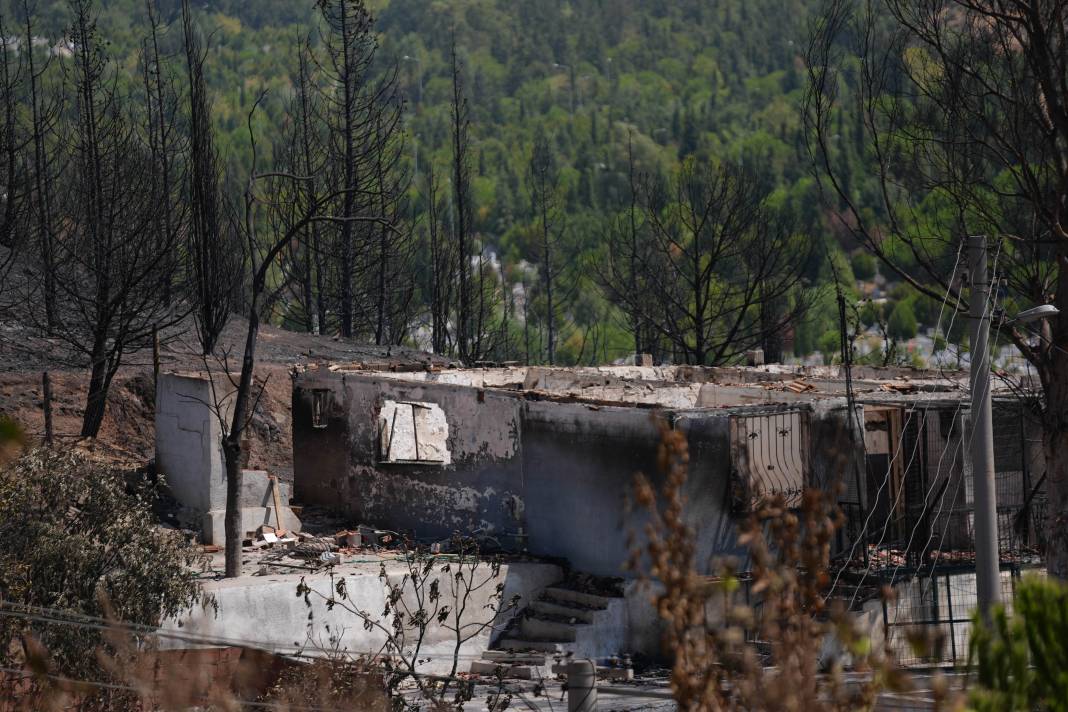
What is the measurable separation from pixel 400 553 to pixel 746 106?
132 meters

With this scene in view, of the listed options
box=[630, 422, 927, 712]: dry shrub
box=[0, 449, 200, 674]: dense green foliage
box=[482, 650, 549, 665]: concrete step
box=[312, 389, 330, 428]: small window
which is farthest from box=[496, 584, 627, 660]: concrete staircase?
box=[630, 422, 927, 712]: dry shrub

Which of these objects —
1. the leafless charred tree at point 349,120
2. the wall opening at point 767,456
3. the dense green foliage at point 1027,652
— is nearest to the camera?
the dense green foliage at point 1027,652

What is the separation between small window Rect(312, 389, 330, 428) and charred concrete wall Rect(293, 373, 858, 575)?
2 centimetres

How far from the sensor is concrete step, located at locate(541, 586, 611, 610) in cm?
1662

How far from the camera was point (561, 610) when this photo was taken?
16.6 meters

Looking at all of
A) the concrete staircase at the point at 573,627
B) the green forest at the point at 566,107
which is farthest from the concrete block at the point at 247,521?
the green forest at the point at 566,107

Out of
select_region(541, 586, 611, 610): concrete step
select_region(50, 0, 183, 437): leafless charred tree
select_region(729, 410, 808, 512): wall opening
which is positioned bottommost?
select_region(541, 586, 611, 610): concrete step

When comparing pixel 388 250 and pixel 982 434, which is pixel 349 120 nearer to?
pixel 388 250

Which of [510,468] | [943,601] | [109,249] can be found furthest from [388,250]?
[943,601]

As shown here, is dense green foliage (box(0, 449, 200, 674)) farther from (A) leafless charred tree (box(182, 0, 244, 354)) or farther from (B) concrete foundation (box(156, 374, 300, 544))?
(A) leafless charred tree (box(182, 0, 244, 354))

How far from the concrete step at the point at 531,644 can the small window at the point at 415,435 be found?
351cm

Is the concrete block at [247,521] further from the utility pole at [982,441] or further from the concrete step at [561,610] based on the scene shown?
the utility pole at [982,441]

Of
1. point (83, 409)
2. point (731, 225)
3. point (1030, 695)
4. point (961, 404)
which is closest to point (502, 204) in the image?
point (731, 225)

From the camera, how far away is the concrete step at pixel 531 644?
52.5 ft
